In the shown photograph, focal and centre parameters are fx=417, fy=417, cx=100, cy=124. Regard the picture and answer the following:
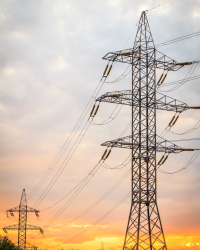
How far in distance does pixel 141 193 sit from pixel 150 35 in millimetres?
17053

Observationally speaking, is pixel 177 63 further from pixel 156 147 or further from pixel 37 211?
pixel 37 211

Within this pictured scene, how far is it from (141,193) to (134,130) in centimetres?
637

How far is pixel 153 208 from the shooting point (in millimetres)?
41156

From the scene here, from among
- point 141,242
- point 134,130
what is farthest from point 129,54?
point 141,242

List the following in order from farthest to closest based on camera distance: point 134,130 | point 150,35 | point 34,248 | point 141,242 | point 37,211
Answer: point 37,211 → point 34,248 → point 150,35 → point 134,130 → point 141,242

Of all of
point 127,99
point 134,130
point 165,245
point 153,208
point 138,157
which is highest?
point 127,99

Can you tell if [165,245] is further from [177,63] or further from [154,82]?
[177,63]

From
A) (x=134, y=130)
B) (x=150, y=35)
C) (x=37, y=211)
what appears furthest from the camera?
(x=37, y=211)

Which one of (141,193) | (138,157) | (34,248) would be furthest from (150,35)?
(34,248)

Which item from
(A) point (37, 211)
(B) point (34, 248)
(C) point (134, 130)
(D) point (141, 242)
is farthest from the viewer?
(A) point (37, 211)

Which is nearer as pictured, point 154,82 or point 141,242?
point 141,242

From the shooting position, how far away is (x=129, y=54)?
1720 inches

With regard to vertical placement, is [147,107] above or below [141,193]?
above

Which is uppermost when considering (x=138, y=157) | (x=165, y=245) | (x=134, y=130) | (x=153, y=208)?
(x=134, y=130)
